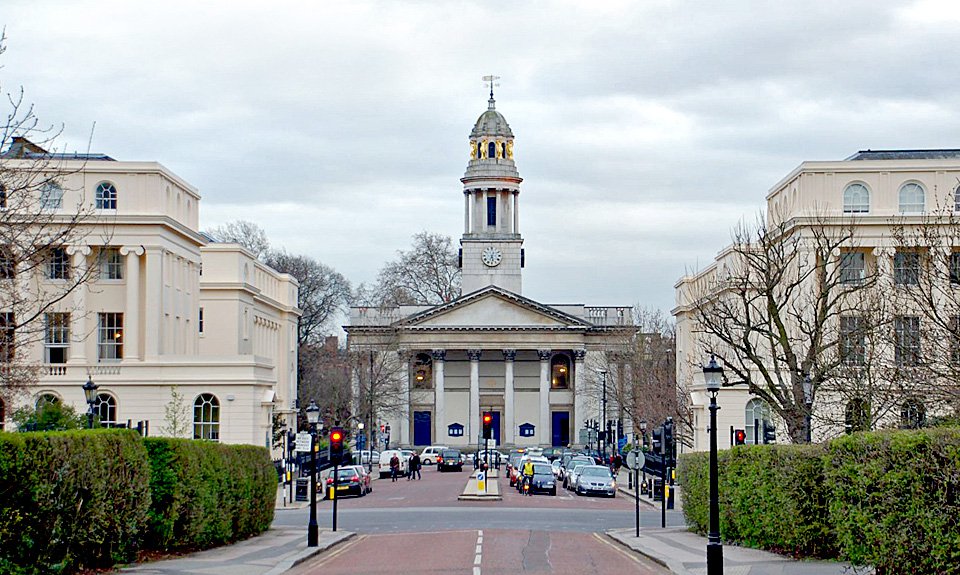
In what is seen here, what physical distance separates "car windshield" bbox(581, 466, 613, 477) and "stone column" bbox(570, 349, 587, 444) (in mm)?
51463

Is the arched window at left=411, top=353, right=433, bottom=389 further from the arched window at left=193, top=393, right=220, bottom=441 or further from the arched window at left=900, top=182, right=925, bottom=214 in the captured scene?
the arched window at left=900, top=182, right=925, bottom=214

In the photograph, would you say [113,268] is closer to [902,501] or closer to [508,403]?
[508,403]

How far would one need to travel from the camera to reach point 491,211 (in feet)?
431

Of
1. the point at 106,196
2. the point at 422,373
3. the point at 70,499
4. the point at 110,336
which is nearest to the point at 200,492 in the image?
the point at 70,499

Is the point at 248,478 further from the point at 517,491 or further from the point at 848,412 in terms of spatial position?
the point at 517,491

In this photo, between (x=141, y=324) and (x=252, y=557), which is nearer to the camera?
(x=252, y=557)

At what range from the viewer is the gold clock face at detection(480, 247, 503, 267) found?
130000 mm

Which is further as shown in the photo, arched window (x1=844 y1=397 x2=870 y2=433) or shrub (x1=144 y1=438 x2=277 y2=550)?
arched window (x1=844 y1=397 x2=870 y2=433)

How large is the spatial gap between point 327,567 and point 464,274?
101922 mm

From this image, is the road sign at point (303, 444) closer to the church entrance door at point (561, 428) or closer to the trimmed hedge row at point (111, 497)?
the trimmed hedge row at point (111, 497)

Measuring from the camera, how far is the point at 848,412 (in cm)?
4131

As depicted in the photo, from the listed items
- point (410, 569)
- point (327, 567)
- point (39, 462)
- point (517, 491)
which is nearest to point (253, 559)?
point (327, 567)

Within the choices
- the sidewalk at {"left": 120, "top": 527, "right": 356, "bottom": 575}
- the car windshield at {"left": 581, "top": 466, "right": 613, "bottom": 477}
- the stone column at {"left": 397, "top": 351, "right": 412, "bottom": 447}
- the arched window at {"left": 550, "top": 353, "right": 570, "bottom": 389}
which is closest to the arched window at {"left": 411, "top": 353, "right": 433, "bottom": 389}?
the stone column at {"left": 397, "top": 351, "right": 412, "bottom": 447}

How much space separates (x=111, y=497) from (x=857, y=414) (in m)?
24.2
